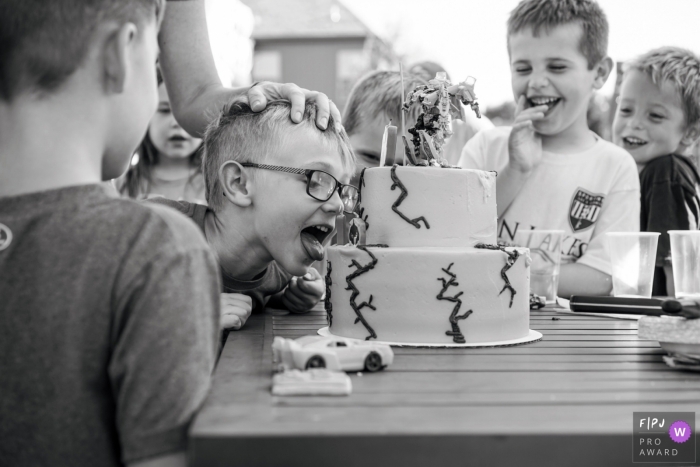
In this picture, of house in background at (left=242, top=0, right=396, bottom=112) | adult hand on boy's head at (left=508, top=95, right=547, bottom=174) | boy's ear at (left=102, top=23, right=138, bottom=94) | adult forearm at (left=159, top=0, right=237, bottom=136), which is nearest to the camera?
boy's ear at (left=102, top=23, right=138, bottom=94)

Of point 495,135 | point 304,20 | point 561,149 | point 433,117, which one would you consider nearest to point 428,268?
point 433,117

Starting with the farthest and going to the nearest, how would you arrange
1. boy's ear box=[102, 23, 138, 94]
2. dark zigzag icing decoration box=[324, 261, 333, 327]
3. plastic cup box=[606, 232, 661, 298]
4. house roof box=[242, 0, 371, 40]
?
house roof box=[242, 0, 371, 40] → plastic cup box=[606, 232, 661, 298] → dark zigzag icing decoration box=[324, 261, 333, 327] → boy's ear box=[102, 23, 138, 94]

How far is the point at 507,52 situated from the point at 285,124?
6.91 feet

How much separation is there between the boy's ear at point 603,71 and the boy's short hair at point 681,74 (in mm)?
349

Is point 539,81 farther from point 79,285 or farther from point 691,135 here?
point 79,285

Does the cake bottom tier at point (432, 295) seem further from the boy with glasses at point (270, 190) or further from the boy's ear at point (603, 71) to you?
the boy's ear at point (603, 71)

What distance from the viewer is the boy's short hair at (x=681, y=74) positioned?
165 inches

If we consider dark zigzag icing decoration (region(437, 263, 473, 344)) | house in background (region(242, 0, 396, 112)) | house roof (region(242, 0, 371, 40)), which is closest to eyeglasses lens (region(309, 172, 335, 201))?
dark zigzag icing decoration (region(437, 263, 473, 344))

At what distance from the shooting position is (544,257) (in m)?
3.04

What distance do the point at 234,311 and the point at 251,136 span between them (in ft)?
2.34

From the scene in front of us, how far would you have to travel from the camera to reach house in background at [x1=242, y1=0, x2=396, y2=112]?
31.1 m

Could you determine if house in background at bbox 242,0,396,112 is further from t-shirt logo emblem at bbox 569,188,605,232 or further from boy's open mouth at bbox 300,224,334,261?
boy's open mouth at bbox 300,224,334,261

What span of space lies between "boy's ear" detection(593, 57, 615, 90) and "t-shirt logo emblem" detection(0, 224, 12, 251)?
3645 mm

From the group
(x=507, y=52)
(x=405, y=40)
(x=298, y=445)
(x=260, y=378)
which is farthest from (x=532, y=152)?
(x=405, y=40)
